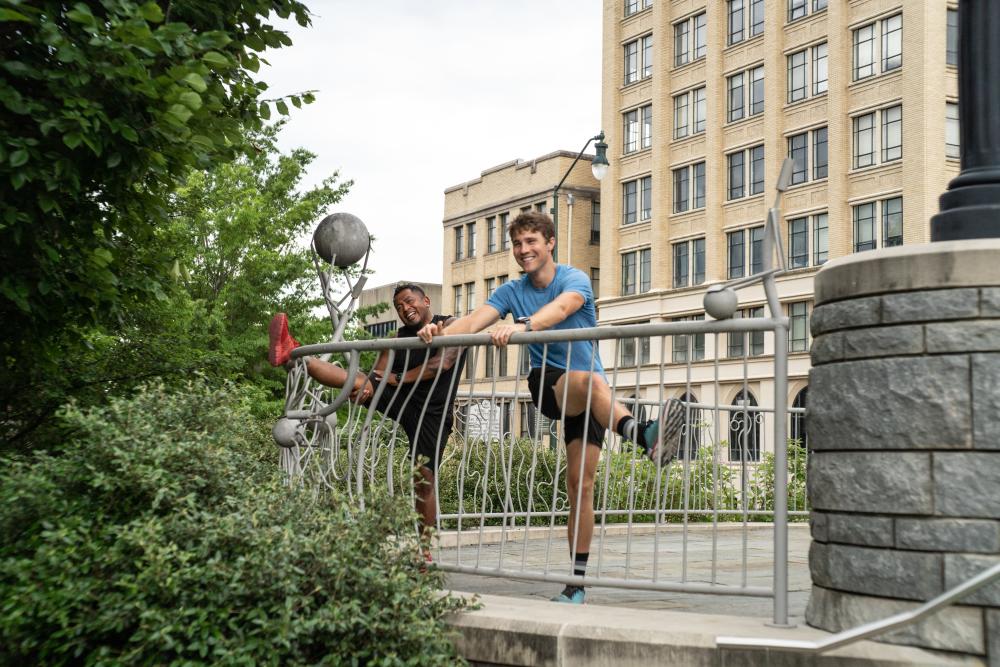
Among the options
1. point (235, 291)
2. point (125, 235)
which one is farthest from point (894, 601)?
point (235, 291)

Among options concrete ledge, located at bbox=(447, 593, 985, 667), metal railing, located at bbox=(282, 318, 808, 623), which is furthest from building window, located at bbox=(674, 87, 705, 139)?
concrete ledge, located at bbox=(447, 593, 985, 667)

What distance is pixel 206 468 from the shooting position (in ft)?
17.7

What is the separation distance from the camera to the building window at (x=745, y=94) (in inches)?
1828

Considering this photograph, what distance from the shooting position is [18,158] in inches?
238

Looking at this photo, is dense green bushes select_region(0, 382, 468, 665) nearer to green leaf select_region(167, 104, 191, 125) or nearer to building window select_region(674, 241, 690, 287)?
green leaf select_region(167, 104, 191, 125)

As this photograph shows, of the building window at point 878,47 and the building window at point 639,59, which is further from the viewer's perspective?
the building window at point 639,59

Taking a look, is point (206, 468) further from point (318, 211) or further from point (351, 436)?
point (318, 211)

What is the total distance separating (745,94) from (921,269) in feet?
146

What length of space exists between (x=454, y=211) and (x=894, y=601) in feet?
206

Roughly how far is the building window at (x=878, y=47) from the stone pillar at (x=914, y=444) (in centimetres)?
3898

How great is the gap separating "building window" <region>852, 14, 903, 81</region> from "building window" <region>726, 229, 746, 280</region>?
7762 mm

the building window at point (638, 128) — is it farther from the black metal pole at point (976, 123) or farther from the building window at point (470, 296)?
the black metal pole at point (976, 123)

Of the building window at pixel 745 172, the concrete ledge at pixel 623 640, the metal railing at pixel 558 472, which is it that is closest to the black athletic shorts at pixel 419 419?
the metal railing at pixel 558 472

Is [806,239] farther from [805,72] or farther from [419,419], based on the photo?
[419,419]
